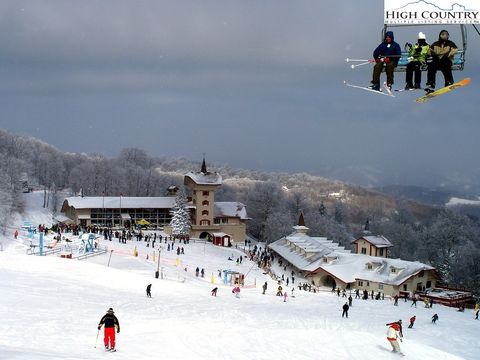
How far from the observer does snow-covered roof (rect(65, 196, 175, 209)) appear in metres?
75.7

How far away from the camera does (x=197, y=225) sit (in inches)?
2990

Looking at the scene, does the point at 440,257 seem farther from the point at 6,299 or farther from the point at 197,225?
the point at 6,299

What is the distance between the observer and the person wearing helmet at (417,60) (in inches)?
417

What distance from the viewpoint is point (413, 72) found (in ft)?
35.5

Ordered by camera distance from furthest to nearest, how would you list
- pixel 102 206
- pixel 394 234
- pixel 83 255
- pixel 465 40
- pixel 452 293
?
pixel 394 234 → pixel 102 206 → pixel 452 293 → pixel 83 255 → pixel 465 40

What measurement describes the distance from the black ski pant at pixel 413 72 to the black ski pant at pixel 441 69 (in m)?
0.20

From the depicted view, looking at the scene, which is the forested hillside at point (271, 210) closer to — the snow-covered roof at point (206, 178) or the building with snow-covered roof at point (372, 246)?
the building with snow-covered roof at point (372, 246)

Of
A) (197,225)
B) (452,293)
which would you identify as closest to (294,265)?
(452,293)

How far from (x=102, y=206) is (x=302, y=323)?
55201 millimetres

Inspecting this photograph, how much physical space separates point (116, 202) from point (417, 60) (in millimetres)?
70475

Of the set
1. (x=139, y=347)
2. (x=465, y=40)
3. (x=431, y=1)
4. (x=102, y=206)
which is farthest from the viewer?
(x=102, y=206)

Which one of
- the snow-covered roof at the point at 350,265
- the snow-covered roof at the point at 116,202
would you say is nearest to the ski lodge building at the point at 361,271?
the snow-covered roof at the point at 350,265

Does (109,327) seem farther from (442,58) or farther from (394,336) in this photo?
(442,58)

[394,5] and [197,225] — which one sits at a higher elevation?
[394,5]
